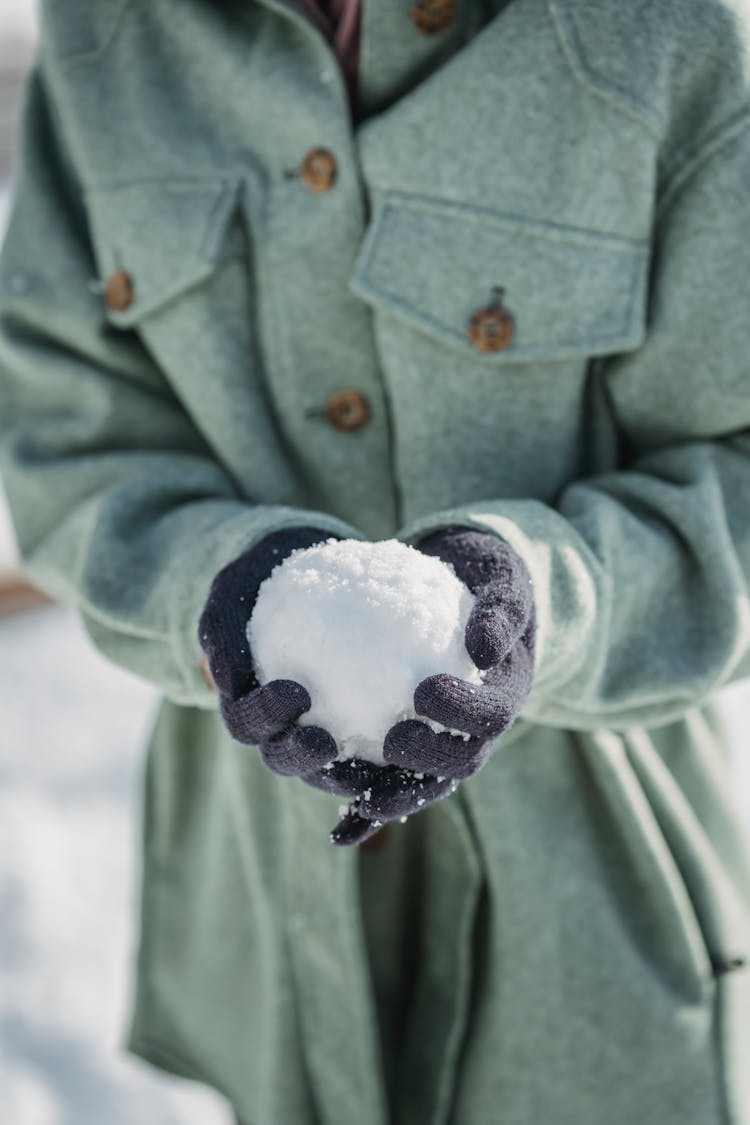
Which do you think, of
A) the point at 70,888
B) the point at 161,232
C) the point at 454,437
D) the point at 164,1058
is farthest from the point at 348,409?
the point at 70,888

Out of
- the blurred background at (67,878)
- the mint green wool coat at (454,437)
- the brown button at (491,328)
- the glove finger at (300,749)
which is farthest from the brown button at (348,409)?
the blurred background at (67,878)

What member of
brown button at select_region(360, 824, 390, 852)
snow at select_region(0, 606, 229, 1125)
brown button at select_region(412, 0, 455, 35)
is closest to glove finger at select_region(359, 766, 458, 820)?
brown button at select_region(360, 824, 390, 852)

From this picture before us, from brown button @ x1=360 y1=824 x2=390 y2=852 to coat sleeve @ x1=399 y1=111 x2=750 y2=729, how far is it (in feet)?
0.86

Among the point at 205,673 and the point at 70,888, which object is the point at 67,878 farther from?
the point at 205,673

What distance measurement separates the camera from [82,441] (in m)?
1.07

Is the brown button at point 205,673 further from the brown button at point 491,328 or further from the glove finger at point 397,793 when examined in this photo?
the brown button at point 491,328

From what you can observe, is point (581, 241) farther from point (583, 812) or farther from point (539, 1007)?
point (539, 1007)

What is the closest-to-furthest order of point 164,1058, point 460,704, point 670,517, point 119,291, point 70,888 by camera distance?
point 460,704
point 670,517
point 119,291
point 164,1058
point 70,888

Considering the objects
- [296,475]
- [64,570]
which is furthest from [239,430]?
[64,570]

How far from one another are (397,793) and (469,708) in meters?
0.08

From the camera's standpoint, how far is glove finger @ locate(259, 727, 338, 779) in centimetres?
73

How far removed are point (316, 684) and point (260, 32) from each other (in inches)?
23.7

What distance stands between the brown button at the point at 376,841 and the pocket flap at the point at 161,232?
0.54 m

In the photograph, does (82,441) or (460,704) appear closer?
(460,704)
